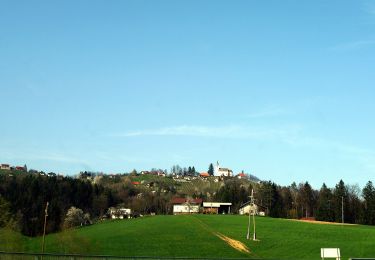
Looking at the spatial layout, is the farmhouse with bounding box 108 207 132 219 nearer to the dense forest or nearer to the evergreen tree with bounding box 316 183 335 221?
the dense forest

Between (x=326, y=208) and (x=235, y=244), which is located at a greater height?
(x=326, y=208)

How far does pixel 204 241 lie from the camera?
89.8 m

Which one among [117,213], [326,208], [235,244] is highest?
[326,208]

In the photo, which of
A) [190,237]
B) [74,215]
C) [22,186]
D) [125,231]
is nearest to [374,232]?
[190,237]

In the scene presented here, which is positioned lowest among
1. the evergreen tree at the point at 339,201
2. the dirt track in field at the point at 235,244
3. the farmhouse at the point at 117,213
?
the dirt track in field at the point at 235,244

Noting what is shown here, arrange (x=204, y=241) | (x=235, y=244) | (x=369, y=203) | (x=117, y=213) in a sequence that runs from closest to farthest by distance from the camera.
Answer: (x=235, y=244) < (x=204, y=241) < (x=369, y=203) < (x=117, y=213)

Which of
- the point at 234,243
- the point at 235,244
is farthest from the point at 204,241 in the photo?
the point at 235,244

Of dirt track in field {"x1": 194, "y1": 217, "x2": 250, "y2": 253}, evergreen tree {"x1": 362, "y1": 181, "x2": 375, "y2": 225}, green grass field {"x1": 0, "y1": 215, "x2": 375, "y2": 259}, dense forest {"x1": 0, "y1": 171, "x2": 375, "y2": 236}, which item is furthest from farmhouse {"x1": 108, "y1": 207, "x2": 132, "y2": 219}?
dirt track in field {"x1": 194, "y1": 217, "x2": 250, "y2": 253}

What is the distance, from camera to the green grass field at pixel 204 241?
7481 centimetres

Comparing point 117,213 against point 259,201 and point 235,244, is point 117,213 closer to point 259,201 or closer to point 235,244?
point 259,201

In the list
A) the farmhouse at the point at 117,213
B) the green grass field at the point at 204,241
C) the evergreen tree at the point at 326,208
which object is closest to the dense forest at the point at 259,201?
the evergreen tree at the point at 326,208

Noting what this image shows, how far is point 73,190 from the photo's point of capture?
194625 millimetres

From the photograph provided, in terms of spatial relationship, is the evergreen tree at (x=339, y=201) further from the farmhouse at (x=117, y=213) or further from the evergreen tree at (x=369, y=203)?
the farmhouse at (x=117, y=213)

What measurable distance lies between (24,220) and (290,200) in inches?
3965
